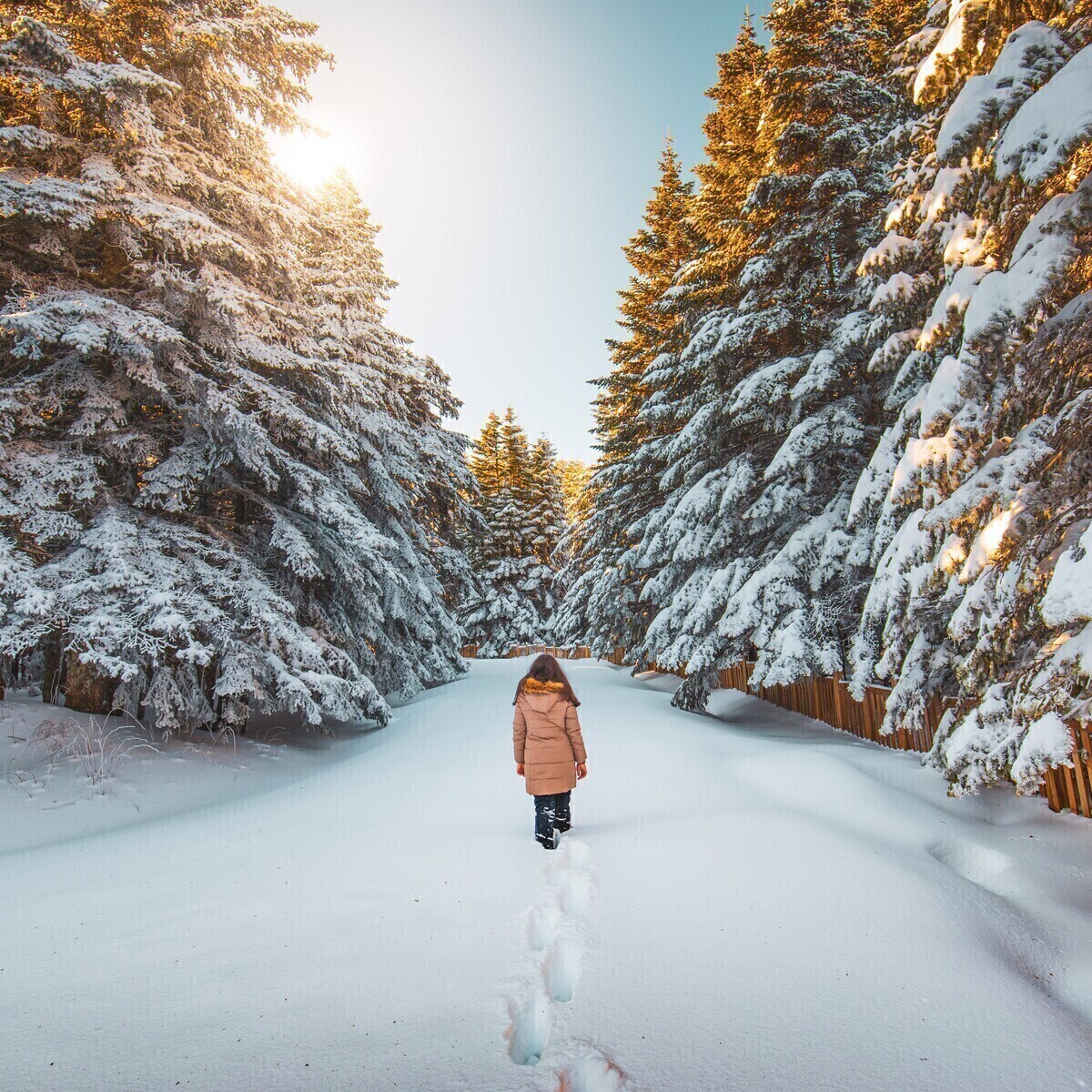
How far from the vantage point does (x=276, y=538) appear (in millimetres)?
8562

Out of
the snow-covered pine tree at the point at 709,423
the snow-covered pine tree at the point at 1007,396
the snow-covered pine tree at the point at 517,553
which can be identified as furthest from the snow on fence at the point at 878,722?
the snow-covered pine tree at the point at 517,553

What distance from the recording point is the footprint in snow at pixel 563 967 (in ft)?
9.73

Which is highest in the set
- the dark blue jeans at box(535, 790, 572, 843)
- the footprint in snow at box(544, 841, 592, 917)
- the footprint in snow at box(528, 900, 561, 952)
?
the dark blue jeans at box(535, 790, 572, 843)

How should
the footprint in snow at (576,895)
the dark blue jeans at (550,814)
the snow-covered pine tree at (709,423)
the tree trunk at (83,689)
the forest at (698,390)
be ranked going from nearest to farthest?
the footprint in snow at (576,895) → the forest at (698,390) → the dark blue jeans at (550,814) → the tree trunk at (83,689) → the snow-covered pine tree at (709,423)

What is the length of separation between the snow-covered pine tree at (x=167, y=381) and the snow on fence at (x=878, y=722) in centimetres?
642

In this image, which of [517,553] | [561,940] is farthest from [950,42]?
[517,553]

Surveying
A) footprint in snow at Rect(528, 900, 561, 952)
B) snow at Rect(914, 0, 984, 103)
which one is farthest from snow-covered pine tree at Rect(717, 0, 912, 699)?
footprint in snow at Rect(528, 900, 561, 952)

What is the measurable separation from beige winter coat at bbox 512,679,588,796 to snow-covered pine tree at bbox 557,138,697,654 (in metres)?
9.17

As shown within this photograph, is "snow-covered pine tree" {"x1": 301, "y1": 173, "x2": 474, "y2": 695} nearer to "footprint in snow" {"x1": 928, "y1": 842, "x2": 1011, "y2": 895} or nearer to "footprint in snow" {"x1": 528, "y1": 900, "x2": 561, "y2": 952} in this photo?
"footprint in snow" {"x1": 528, "y1": 900, "x2": 561, "y2": 952}

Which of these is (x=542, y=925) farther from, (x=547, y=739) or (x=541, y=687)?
(x=541, y=687)

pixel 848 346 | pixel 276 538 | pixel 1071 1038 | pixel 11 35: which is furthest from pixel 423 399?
pixel 1071 1038

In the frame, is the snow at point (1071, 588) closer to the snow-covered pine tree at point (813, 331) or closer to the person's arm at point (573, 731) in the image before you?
the person's arm at point (573, 731)

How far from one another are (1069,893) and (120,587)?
28.8 ft

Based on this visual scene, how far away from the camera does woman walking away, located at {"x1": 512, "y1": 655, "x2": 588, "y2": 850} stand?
4.80 meters
